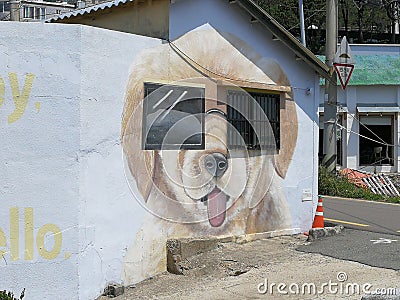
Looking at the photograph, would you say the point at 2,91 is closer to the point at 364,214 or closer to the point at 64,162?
the point at 64,162

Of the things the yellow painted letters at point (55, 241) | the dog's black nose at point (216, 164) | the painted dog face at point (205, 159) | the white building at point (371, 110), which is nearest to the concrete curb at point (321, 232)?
the painted dog face at point (205, 159)

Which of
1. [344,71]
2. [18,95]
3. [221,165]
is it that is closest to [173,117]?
[221,165]

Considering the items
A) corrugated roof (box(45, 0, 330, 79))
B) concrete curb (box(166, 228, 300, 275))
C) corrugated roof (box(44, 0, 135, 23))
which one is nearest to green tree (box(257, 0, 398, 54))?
corrugated roof (box(45, 0, 330, 79))

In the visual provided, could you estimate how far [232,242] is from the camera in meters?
11.6

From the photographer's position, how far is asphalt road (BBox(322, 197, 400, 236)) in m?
14.0

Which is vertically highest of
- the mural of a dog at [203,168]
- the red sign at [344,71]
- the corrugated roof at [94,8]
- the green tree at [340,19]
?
the green tree at [340,19]

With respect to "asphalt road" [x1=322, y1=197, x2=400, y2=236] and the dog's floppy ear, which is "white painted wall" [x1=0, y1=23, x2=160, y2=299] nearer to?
the dog's floppy ear

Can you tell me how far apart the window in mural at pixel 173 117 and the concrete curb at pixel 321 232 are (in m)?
2.95

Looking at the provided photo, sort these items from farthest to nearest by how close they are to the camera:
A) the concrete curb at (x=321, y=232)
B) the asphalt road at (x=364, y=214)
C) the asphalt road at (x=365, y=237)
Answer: the asphalt road at (x=364, y=214) < the concrete curb at (x=321, y=232) < the asphalt road at (x=365, y=237)

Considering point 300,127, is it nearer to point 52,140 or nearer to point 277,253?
point 277,253

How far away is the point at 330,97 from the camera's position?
20688 millimetres

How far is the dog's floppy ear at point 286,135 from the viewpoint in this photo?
41.3 ft

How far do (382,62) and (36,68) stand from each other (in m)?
23.8

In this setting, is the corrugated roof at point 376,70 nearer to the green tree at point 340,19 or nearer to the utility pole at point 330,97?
the green tree at point 340,19
